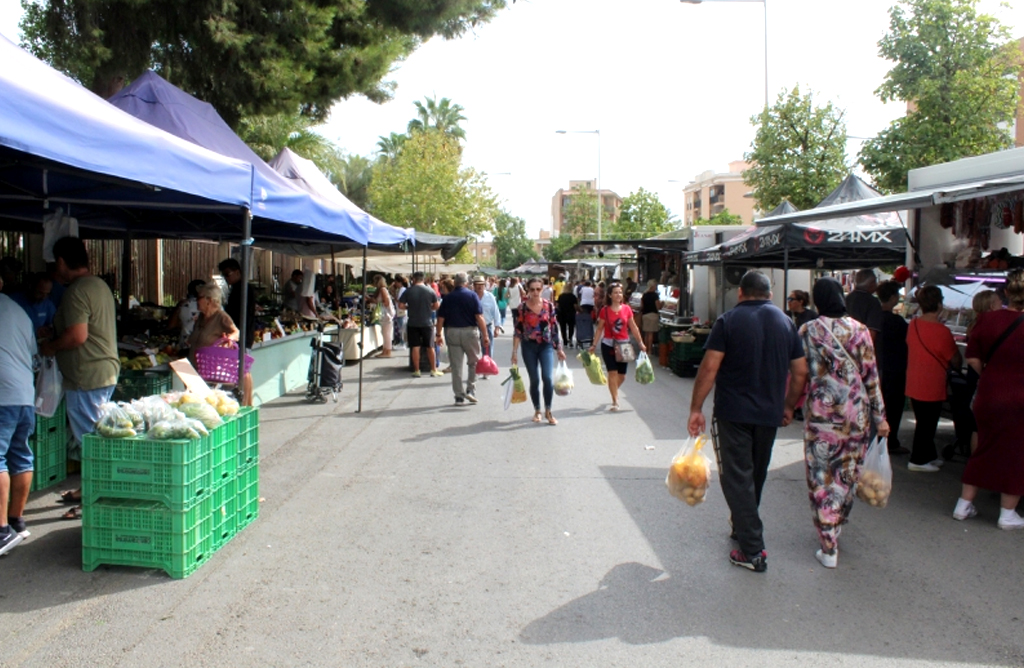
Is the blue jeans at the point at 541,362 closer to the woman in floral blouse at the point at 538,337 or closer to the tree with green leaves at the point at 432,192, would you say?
the woman in floral blouse at the point at 538,337

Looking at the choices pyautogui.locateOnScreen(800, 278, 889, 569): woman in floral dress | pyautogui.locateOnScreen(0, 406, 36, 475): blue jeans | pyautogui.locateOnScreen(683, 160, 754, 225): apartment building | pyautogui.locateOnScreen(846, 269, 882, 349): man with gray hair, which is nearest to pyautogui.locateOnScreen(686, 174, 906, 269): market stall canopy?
pyautogui.locateOnScreen(846, 269, 882, 349): man with gray hair

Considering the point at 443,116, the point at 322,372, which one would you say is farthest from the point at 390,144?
the point at 322,372

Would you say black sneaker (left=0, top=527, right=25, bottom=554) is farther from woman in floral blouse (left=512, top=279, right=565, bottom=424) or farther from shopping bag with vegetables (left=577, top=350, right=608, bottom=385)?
shopping bag with vegetables (left=577, top=350, right=608, bottom=385)

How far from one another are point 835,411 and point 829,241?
650 cm

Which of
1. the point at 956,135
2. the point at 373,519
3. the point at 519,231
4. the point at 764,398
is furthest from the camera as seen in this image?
the point at 519,231

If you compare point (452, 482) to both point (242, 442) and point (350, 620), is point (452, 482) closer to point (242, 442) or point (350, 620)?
point (242, 442)

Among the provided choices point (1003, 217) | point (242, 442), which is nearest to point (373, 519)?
point (242, 442)

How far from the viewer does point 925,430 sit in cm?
753

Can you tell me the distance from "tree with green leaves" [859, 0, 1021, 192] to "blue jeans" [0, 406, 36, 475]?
63.4 ft

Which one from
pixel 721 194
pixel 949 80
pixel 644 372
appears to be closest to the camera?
pixel 644 372

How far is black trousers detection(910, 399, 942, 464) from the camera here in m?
7.39

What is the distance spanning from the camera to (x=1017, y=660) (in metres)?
3.80

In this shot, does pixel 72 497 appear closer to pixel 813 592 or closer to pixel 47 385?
pixel 47 385

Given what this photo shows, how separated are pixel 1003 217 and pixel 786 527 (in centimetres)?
569
